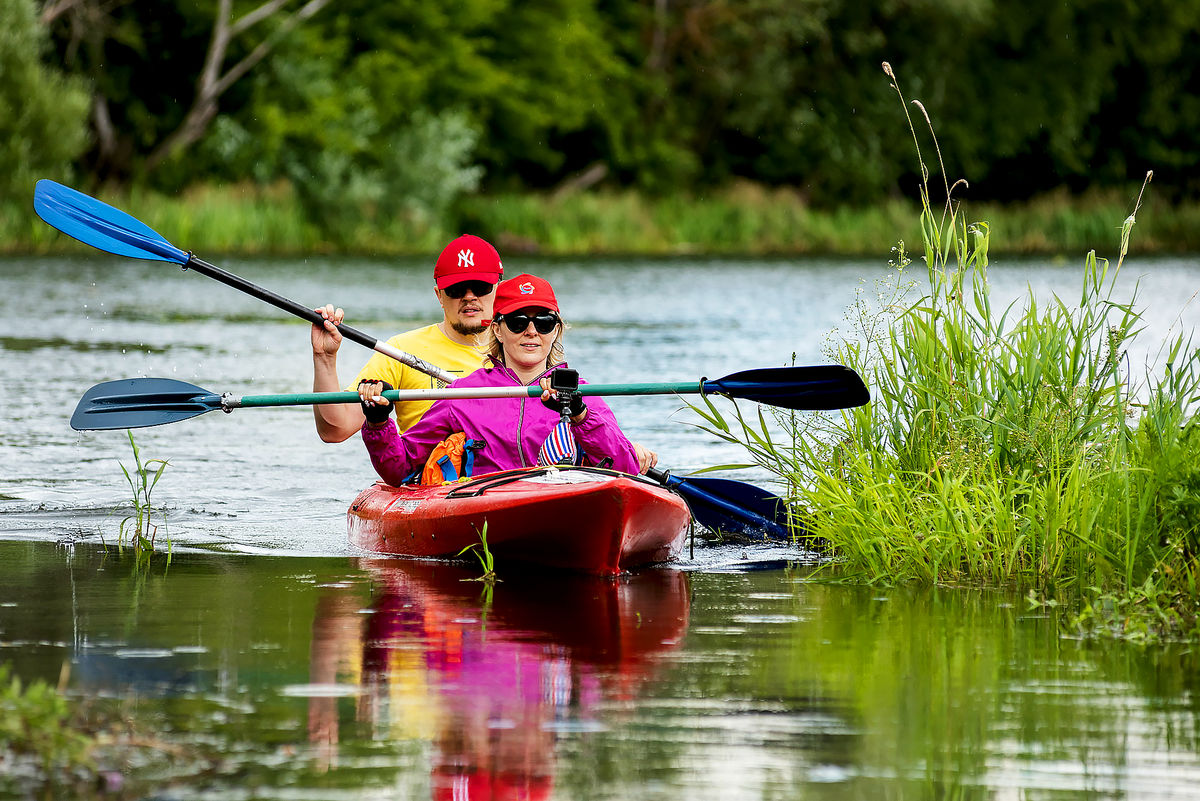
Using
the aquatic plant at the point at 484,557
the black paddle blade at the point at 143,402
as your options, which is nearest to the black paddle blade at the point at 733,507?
the aquatic plant at the point at 484,557

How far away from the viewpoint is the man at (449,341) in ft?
26.6

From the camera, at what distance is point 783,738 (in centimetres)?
465

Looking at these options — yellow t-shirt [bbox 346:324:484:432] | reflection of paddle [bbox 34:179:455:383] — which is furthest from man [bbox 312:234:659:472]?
reflection of paddle [bbox 34:179:455:383]

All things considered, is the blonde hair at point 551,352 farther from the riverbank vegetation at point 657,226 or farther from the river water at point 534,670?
the riverbank vegetation at point 657,226

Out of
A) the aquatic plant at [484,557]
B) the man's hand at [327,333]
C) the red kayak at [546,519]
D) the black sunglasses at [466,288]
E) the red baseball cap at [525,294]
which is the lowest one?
the aquatic plant at [484,557]

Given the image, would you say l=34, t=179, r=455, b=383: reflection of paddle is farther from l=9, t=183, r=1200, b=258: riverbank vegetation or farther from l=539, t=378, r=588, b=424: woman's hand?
l=9, t=183, r=1200, b=258: riverbank vegetation

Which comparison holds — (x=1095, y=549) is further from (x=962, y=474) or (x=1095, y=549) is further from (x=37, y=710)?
(x=37, y=710)

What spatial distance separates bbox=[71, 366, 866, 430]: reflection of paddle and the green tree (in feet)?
77.8

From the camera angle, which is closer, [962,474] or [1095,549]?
[1095,549]

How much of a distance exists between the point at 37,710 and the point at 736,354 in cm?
1421

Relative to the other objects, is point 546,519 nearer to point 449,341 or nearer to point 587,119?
point 449,341

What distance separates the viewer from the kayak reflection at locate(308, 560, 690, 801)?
178 inches

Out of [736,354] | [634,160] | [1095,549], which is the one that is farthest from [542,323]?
[634,160]

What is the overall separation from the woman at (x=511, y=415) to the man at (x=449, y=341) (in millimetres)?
279
